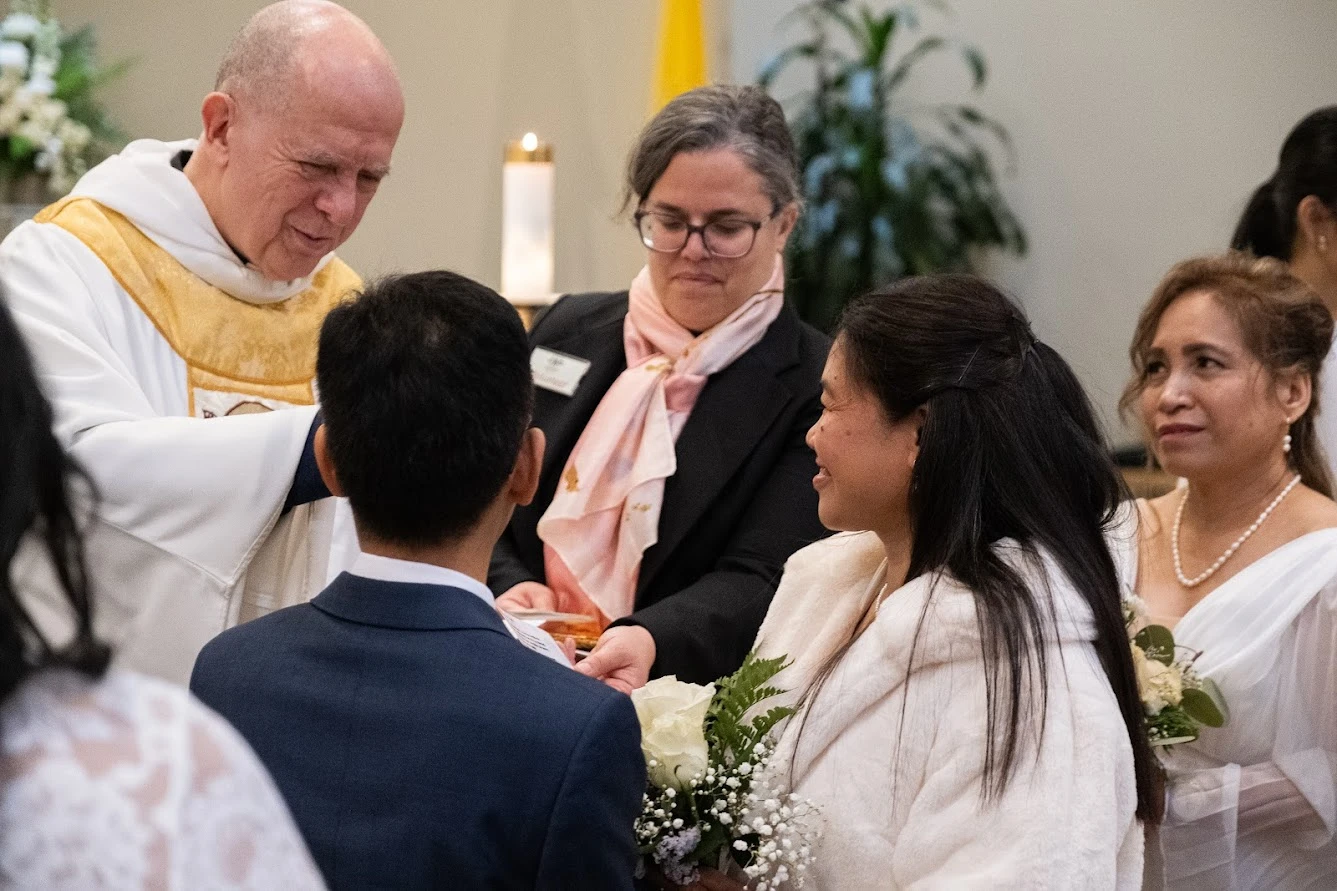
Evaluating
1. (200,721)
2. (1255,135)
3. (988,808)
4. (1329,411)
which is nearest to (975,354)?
(988,808)

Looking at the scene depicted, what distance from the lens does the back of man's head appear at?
171 cm

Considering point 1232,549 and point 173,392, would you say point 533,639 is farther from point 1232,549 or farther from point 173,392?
point 1232,549

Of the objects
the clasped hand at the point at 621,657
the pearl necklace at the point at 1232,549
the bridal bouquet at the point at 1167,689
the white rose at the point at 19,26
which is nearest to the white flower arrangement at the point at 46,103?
the white rose at the point at 19,26

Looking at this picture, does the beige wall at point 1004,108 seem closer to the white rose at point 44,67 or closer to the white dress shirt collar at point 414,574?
the white rose at point 44,67

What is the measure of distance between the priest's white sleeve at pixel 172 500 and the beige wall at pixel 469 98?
140 inches

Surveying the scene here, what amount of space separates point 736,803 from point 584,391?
1365 millimetres

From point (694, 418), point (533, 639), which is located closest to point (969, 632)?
point (533, 639)

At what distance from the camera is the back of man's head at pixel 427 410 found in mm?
1714

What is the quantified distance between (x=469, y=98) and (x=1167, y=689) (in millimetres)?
4302

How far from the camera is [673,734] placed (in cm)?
200

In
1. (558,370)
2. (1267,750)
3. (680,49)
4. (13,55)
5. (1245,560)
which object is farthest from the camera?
(680,49)

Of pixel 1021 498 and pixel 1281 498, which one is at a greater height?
pixel 1021 498

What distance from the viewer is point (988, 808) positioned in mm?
1902

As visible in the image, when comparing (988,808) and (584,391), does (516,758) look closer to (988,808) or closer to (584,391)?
(988,808)
